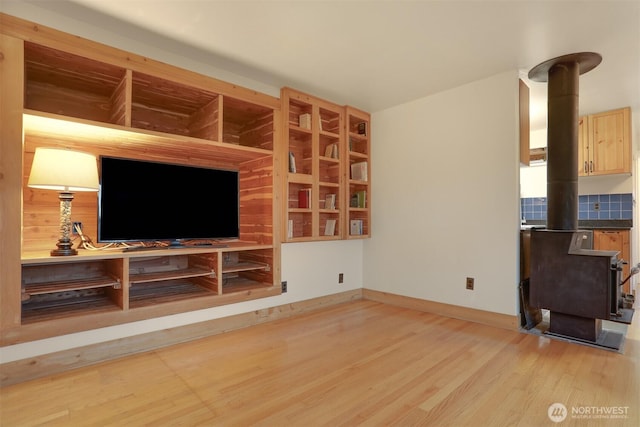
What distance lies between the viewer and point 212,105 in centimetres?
283

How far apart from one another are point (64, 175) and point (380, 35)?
2.28 metres

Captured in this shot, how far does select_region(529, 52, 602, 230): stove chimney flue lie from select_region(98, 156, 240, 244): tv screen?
277 cm

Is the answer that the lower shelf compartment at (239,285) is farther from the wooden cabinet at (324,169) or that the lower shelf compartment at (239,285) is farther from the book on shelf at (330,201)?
the book on shelf at (330,201)

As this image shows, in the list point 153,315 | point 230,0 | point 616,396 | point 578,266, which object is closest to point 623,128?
point 578,266

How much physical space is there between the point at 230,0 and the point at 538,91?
3009mm

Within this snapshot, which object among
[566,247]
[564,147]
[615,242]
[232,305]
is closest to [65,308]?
[232,305]

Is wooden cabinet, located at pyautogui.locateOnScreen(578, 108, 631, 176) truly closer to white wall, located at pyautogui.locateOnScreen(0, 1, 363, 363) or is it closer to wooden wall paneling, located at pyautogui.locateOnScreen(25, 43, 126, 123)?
white wall, located at pyautogui.locateOnScreen(0, 1, 363, 363)

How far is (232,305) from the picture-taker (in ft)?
9.43

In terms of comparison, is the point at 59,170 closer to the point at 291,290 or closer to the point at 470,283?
the point at 291,290

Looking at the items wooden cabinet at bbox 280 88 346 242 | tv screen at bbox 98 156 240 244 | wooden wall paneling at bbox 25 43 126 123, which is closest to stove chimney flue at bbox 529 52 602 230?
wooden cabinet at bbox 280 88 346 242

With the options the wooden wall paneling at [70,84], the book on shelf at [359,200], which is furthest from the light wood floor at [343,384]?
the wooden wall paneling at [70,84]

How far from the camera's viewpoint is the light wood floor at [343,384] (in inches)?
62.0

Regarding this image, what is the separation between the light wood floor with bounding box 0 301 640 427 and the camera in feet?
5.17

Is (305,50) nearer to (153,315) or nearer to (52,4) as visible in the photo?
(52,4)
